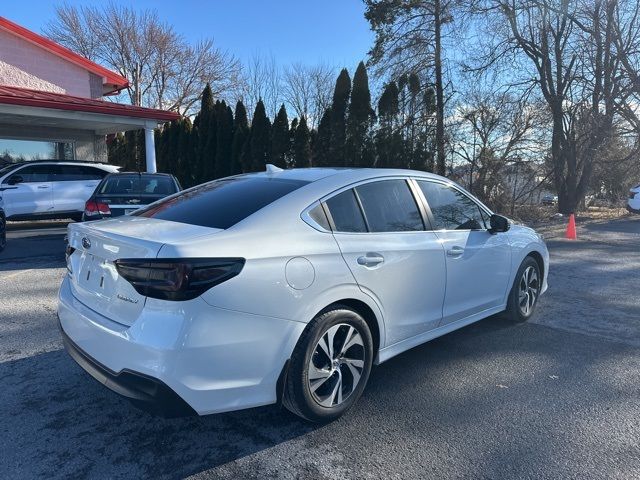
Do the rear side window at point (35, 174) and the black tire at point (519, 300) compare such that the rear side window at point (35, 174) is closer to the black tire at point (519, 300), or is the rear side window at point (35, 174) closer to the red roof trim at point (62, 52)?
the red roof trim at point (62, 52)

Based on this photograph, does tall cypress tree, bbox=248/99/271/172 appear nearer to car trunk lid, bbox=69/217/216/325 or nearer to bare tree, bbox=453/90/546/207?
bare tree, bbox=453/90/546/207

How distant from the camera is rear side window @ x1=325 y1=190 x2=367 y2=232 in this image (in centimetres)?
340

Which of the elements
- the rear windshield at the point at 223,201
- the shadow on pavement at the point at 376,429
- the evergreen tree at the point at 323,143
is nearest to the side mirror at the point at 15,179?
the evergreen tree at the point at 323,143

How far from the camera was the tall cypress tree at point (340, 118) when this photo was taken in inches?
659

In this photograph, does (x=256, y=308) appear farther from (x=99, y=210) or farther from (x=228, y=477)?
(x=99, y=210)

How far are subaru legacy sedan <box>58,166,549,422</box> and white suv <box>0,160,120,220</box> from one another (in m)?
10.4

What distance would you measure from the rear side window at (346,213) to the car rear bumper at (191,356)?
2.59ft

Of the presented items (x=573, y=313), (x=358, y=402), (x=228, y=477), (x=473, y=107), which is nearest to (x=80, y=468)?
(x=228, y=477)

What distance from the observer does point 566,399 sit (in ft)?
11.8

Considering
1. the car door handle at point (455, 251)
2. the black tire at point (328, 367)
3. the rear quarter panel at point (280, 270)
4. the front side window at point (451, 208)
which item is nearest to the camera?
the rear quarter panel at point (280, 270)

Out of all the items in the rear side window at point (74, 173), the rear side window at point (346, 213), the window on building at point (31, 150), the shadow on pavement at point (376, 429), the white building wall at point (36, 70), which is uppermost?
the white building wall at point (36, 70)

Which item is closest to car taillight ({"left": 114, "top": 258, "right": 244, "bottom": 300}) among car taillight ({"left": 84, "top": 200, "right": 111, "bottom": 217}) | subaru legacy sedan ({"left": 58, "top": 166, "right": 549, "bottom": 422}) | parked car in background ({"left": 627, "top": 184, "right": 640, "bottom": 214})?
subaru legacy sedan ({"left": 58, "top": 166, "right": 549, "bottom": 422})

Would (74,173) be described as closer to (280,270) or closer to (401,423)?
(280,270)

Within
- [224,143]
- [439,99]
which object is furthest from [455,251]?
[224,143]
